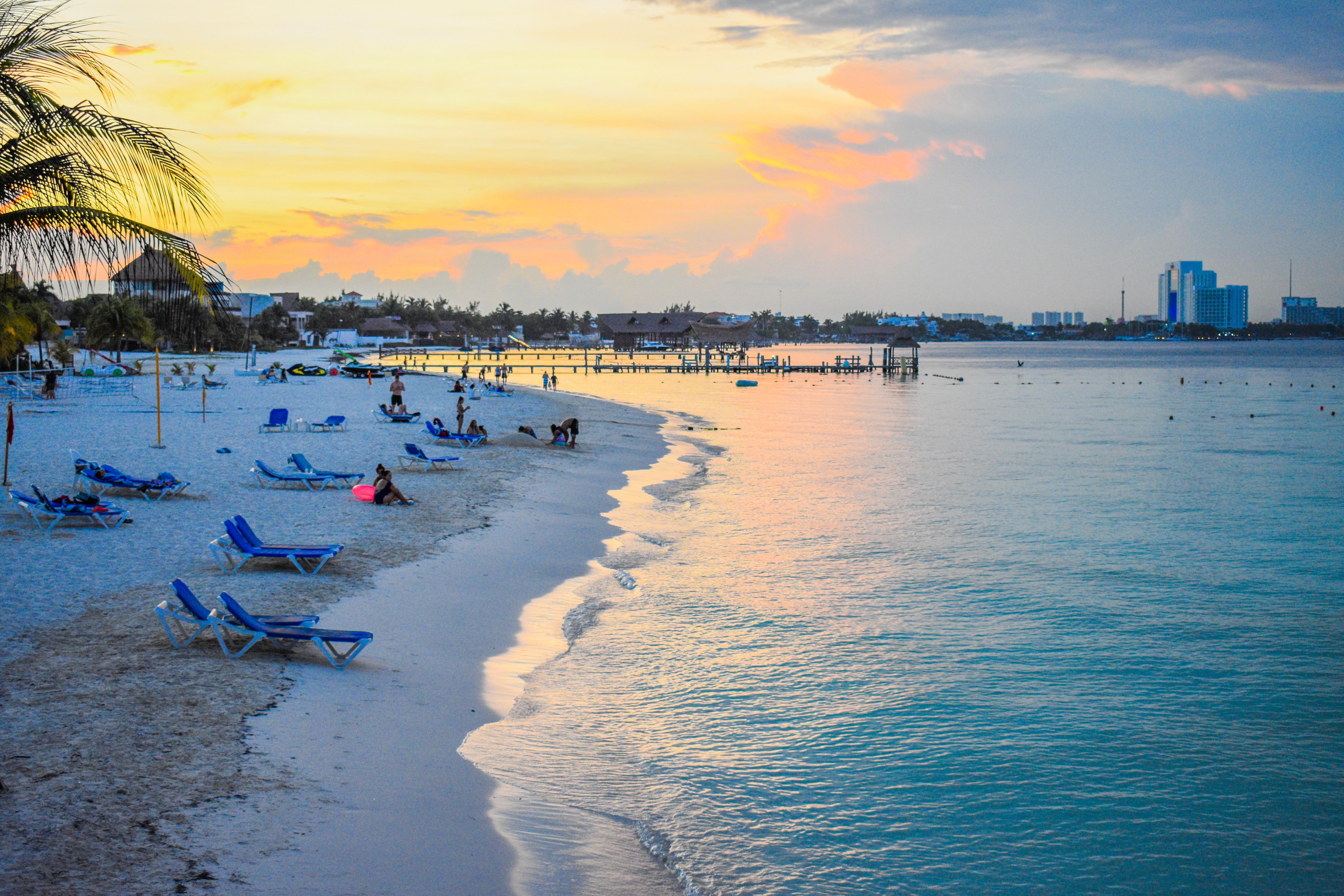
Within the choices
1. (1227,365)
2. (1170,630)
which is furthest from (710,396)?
(1227,365)

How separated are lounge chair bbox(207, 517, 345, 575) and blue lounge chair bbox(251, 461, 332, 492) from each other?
4.97 meters

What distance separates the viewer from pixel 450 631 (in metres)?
9.96

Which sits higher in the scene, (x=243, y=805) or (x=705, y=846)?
(x=243, y=805)

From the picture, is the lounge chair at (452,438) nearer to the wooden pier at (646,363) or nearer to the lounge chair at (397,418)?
the lounge chair at (397,418)

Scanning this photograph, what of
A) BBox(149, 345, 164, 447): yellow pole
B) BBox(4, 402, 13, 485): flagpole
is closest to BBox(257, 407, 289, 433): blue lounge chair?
BBox(149, 345, 164, 447): yellow pole

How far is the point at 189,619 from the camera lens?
27.1 ft

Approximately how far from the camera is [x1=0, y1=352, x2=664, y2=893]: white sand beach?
5.20m

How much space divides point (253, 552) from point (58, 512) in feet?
10.5

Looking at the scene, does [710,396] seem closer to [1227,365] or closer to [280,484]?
[280,484]

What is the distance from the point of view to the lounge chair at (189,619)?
26.5ft

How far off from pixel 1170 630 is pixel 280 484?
45.0 ft

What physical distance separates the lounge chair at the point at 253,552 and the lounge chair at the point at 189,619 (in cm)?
208

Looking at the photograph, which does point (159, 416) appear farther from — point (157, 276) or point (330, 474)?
point (157, 276)

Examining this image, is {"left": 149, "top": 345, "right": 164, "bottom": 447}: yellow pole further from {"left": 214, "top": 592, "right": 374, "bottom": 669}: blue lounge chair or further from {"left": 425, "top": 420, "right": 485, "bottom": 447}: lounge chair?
{"left": 214, "top": 592, "right": 374, "bottom": 669}: blue lounge chair
